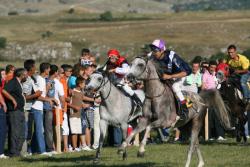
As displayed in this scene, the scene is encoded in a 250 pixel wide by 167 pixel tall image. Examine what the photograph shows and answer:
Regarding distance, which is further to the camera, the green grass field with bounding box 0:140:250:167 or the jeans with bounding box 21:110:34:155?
the jeans with bounding box 21:110:34:155

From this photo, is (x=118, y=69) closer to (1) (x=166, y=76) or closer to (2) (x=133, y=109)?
(2) (x=133, y=109)

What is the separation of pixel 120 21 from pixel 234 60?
11391 centimetres

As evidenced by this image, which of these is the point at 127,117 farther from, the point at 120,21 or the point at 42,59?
the point at 120,21

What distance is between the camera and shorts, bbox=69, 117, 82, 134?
68.1 ft

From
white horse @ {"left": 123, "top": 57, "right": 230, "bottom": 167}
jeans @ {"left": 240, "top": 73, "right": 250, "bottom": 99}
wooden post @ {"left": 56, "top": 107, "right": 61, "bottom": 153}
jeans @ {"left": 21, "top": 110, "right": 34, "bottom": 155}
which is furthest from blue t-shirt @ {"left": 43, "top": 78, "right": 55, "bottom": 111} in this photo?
jeans @ {"left": 240, "top": 73, "right": 250, "bottom": 99}

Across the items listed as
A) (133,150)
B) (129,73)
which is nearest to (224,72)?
(133,150)

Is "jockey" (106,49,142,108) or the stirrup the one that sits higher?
"jockey" (106,49,142,108)

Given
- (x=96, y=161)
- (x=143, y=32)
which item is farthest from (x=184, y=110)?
(x=143, y=32)

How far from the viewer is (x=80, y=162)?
1773cm

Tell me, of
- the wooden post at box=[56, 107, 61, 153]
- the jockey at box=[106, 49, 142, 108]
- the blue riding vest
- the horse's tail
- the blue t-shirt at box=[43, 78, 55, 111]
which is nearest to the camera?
the blue riding vest

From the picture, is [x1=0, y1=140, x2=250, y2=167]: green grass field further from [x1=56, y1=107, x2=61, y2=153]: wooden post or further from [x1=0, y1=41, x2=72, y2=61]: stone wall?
[x1=0, y1=41, x2=72, y2=61]: stone wall

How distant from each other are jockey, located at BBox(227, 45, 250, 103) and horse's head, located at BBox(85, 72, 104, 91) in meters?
4.95

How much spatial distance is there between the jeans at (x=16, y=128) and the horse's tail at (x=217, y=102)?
4.21 metres

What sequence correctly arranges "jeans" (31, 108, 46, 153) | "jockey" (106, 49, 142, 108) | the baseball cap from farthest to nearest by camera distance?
"jeans" (31, 108, 46, 153) → "jockey" (106, 49, 142, 108) → the baseball cap
